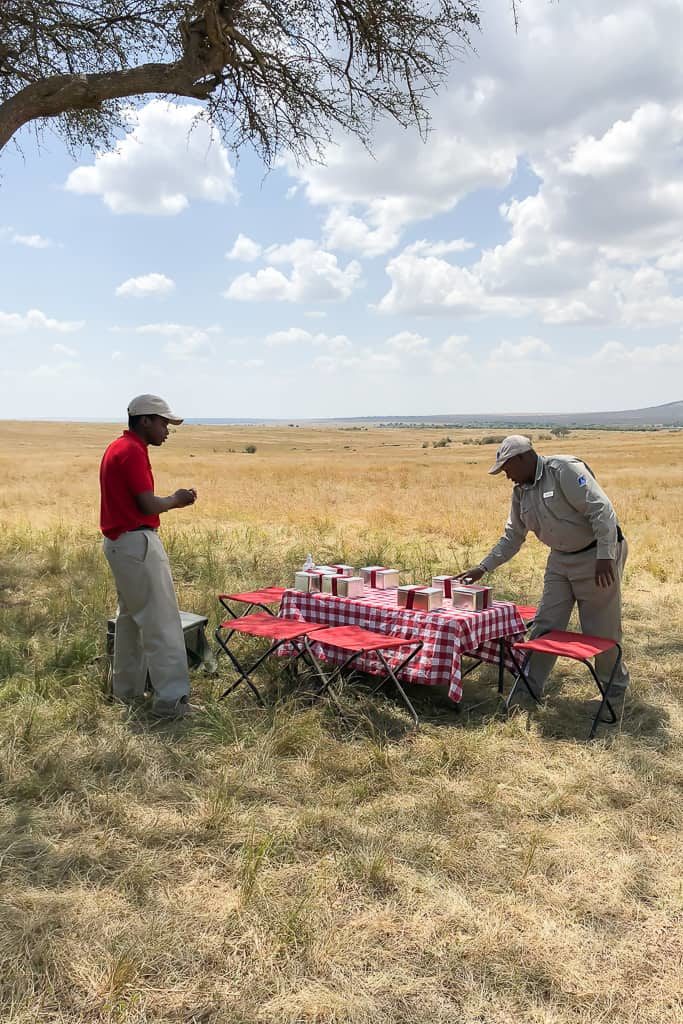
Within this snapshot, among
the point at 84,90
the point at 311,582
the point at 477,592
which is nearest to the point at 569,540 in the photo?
the point at 477,592

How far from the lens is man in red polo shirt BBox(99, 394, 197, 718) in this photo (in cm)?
493

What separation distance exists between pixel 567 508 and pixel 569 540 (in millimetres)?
226

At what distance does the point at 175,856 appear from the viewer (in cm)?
354

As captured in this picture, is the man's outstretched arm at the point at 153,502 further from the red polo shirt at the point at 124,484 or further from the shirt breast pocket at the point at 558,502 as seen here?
the shirt breast pocket at the point at 558,502

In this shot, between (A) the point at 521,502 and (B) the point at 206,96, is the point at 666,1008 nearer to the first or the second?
(A) the point at 521,502

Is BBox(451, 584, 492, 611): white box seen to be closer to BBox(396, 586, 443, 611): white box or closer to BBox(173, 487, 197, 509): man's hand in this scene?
BBox(396, 586, 443, 611): white box

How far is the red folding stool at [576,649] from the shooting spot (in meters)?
5.02

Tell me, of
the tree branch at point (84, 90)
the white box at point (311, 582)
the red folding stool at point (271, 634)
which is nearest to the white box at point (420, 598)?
the red folding stool at point (271, 634)

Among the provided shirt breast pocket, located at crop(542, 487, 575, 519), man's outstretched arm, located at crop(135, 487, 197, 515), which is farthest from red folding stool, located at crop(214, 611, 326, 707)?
shirt breast pocket, located at crop(542, 487, 575, 519)

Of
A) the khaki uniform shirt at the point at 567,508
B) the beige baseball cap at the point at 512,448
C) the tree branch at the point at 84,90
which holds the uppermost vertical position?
the tree branch at the point at 84,90

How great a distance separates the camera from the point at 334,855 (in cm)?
357

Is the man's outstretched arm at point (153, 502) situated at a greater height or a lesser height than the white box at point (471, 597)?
greater

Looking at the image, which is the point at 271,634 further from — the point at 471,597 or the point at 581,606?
the point at 581,606

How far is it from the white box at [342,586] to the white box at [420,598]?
40 centimetres
